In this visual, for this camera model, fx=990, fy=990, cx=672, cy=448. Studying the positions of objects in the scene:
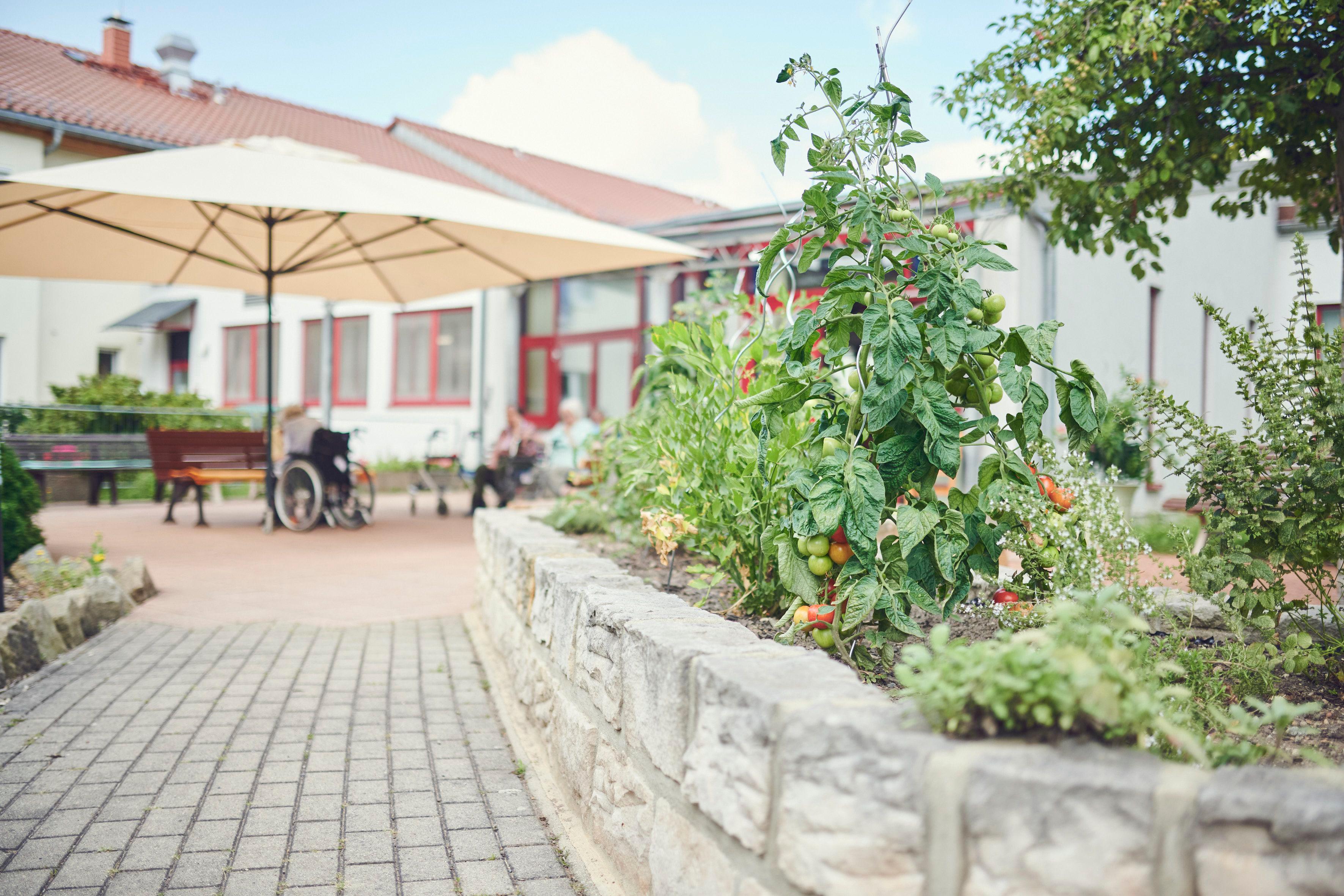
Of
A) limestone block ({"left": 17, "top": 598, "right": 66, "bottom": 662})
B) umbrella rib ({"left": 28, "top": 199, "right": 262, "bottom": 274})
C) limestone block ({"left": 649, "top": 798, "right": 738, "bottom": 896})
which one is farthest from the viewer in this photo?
umbrella rib ({"left": 28, "top": 199, "right": 262, "bottom": 274})

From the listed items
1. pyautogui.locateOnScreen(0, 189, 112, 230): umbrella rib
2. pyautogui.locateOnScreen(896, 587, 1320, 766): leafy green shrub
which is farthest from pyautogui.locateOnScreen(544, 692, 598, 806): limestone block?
pyautogui.locateOnScreen(0, 189, 112, 230): umbrella rib

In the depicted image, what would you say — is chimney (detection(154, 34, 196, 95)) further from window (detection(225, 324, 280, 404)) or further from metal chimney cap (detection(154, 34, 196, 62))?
window (detection(225, 324, 280, 404))

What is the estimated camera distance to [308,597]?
17.7 feet

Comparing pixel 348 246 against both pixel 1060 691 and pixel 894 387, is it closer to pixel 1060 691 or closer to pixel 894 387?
pixel 894 387

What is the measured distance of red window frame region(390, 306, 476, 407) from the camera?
14.7 m

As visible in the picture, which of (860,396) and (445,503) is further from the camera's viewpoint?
(445,503)

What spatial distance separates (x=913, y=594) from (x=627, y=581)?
39.4 inches

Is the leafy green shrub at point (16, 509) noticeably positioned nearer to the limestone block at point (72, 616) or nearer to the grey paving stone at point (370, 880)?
the limestone block at point (72, 616)

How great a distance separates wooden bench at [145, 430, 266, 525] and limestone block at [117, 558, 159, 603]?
2964 millimetres

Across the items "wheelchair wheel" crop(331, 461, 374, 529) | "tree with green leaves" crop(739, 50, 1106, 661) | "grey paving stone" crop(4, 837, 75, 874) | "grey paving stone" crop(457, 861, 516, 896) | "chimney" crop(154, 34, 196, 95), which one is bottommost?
"grey paving stone" crop(457, 861, 516, 896)

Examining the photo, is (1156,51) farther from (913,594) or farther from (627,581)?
(627,581)

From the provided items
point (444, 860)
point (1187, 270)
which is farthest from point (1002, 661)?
point (1187, 270)

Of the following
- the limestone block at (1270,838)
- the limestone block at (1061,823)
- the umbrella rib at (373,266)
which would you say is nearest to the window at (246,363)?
the umbrella rib at (373,266)

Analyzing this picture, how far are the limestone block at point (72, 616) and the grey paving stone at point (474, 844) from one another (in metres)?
2.57
